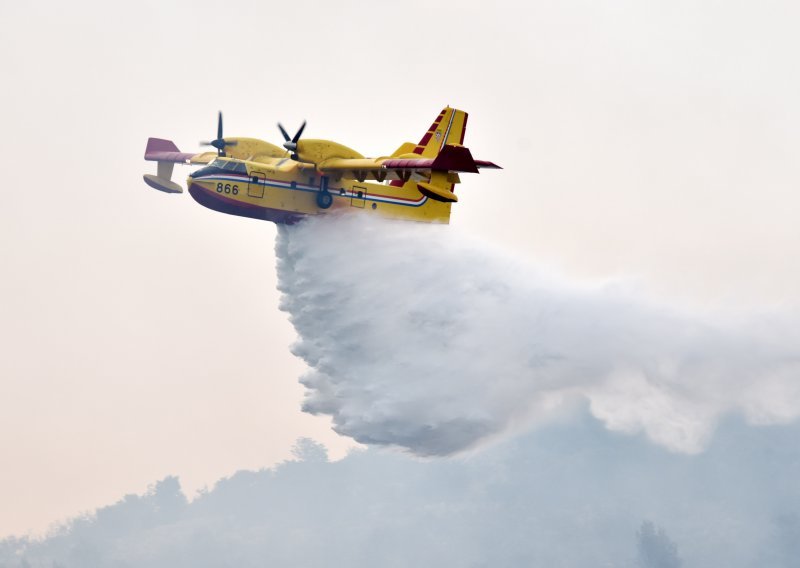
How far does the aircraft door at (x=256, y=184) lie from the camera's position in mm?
31594

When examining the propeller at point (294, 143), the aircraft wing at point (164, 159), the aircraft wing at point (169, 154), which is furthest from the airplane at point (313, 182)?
the aircraft wing at point (164, 159)

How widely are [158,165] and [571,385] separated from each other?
1834 cm

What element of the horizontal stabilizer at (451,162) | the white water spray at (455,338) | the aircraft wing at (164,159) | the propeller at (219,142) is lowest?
the white water spray at (455,338)

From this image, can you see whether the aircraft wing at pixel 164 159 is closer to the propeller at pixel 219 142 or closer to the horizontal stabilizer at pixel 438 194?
the propeller at pixel 219 142

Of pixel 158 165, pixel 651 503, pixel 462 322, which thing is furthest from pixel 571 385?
pixel 651 503

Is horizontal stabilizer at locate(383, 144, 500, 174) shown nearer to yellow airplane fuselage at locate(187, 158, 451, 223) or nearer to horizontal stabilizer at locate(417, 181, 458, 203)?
horizontal stabilizer at locate(417, 181, 458, 203)

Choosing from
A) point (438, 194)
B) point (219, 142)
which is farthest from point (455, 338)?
point (219, 142)

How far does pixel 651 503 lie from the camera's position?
14725 cm

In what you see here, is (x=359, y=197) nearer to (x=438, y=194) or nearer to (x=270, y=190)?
(x=270, y=190)

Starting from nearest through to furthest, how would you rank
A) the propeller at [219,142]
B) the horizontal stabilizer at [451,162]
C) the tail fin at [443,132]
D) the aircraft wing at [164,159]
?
the horizontal stabilizer at [451,162]
the tail fin at [443,132]
the propeller at [219,142]
the aircraft wing at [164,159]

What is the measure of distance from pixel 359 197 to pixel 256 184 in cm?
331

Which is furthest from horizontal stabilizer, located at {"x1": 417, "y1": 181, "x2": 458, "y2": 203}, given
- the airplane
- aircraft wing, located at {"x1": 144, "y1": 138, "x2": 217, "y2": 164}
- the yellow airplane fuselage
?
aircraft wing, located at {"x1": 144, "y1": 138, "x2": 217, "y2": 164}

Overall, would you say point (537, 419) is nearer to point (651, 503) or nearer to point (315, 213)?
point (315, 213)

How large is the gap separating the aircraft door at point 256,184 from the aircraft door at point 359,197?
285cm
